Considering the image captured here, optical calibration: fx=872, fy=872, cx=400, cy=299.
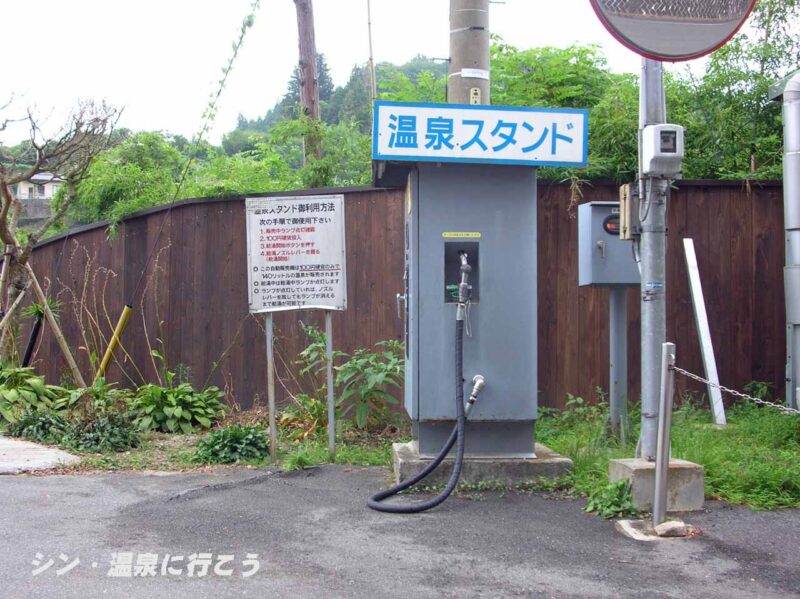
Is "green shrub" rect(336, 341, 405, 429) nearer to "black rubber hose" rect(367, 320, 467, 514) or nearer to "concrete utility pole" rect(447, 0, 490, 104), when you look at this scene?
"black rubber hose" rect(367, 320, 467, 514)

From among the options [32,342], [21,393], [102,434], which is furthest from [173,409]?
[32,342]

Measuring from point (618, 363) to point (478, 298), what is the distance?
186cm

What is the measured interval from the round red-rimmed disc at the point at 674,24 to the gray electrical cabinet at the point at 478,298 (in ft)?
5.89

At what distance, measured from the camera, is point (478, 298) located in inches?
269

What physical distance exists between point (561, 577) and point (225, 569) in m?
1.83

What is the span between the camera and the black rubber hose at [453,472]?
5.96 metres

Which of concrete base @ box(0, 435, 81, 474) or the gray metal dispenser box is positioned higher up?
the gray metal dispenser box

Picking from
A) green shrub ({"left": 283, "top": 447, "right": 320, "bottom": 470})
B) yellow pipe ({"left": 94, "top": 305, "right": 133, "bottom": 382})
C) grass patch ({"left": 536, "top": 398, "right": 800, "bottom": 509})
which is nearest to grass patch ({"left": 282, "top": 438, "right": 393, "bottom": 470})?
green shrub ({"left": 283, "top": 447, "right": 320, "bottom": 470})

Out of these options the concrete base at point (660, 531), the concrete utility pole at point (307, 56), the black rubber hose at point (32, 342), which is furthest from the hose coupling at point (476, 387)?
the concrete utility pole at point (307, 56)

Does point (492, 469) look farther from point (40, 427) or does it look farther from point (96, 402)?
point (40, 427)

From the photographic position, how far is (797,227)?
833 cm

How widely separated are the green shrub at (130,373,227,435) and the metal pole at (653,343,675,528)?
5.48 m

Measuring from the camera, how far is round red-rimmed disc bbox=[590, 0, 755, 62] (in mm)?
5262

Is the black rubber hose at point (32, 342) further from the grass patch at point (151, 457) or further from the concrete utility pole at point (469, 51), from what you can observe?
the concrete utility pole at point (469, 51)
